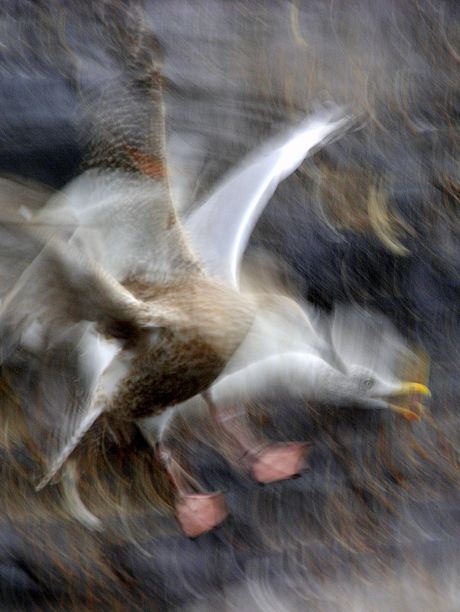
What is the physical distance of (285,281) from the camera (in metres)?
0.91

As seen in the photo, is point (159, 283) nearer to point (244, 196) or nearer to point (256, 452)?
point (244, 196)

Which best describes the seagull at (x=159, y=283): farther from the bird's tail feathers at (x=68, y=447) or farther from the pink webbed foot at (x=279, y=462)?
the pink webbed foot at (x=279, y=462)

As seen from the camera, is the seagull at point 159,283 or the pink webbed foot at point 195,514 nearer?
the seagull at point 159,283

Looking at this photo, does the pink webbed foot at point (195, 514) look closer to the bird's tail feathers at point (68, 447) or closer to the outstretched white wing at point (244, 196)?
the bird's tail feathers at point (68, 447)

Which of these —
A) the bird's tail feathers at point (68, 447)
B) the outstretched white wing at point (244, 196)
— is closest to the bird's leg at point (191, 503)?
the bird's tail feathers at point (68, 447)

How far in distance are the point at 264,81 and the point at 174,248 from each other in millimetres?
267

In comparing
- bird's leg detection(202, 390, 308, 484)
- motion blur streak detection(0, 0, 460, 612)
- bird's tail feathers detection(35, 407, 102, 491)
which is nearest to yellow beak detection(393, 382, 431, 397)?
motion blur streak detection(0, 0, 460, 612)

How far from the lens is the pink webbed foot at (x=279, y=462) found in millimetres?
882

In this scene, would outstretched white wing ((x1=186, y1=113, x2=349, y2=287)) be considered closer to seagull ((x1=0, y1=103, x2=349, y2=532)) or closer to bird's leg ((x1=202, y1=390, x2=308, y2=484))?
seagull ((x1=0, y1=103, x2=349, y2=532))

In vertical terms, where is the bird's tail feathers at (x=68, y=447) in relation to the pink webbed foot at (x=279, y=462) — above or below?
above

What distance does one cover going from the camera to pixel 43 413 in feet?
2.70

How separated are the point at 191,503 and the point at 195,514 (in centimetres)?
2

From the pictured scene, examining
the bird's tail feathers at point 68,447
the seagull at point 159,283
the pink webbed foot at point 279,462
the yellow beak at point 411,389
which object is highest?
the seagull at point 159,283

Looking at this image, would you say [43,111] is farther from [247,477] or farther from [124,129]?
[247,477]
